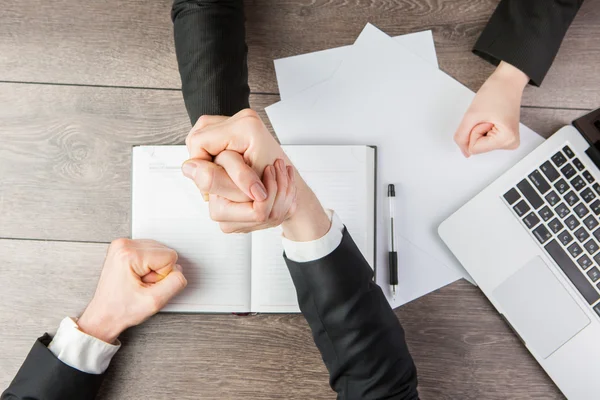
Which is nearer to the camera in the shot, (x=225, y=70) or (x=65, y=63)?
(x=225, y=70)

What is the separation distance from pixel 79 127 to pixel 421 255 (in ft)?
1.94

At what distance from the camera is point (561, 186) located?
71 centimetres

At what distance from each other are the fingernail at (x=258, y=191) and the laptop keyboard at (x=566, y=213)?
0.42 meters

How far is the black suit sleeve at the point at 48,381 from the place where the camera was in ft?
2.28

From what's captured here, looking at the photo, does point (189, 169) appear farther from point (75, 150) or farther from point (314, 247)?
point (75, 150)

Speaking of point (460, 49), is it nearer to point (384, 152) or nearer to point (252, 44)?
point (384, 152)

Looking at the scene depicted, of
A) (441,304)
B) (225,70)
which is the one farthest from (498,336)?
(225,70)

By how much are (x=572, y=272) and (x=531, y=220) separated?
9 cm

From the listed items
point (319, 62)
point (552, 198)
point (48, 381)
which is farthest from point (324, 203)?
point (48, 381)

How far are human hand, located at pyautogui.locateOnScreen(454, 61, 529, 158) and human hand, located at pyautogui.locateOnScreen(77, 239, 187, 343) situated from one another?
477 millimetres

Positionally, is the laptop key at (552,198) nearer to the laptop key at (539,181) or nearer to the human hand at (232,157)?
the laptop key at (539,181)

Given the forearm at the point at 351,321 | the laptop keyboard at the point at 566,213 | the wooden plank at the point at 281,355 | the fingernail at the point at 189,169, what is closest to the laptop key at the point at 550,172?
the laptop keyboard at the point at 566,213

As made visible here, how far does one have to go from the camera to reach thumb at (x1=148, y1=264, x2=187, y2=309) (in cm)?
70

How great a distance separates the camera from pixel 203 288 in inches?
29.3
